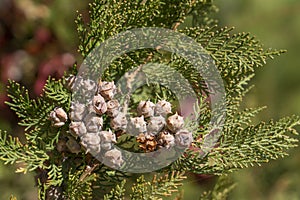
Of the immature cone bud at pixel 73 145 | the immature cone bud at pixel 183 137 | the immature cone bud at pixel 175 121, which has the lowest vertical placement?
the immature cone bud at pixel 73 145

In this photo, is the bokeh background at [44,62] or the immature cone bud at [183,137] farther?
the bokeh background at [44,62]

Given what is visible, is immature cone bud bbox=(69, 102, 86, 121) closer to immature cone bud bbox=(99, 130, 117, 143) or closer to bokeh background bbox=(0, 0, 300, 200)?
immature cone bud bbox=(99, 130, 117, 143)

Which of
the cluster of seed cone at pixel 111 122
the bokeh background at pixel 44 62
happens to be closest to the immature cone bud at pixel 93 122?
the cluster of seed cone at pixel 111 122

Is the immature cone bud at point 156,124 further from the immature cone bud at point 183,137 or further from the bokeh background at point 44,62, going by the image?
the bokeh background at point 44,62

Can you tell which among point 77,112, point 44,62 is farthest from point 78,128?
point 44,62

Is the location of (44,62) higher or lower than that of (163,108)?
higher

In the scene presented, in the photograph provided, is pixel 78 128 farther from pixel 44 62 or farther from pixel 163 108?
pixel 44 62

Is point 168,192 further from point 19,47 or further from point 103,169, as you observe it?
point 19,47

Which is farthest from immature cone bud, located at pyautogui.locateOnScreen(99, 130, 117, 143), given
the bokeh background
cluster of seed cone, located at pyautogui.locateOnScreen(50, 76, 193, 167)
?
the bokeh background
